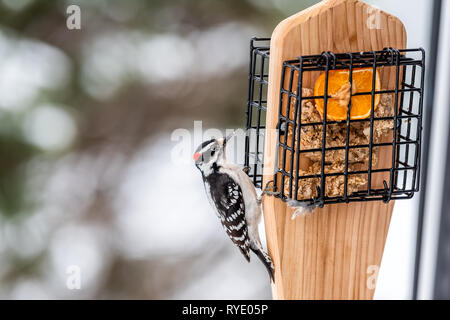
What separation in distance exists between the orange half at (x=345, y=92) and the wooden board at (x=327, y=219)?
4cm

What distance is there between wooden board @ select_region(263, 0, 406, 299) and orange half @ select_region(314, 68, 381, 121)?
4 centimetres

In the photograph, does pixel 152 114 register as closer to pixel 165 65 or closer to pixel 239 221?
pixel 165 65

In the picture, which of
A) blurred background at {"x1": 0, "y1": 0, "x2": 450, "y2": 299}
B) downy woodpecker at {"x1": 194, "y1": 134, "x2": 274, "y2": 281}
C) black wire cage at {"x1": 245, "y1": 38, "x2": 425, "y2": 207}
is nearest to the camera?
black wire cage at {"x1": 245, "y1": 38, "x2": 425, "y2": 207}

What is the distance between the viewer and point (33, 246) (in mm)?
1891

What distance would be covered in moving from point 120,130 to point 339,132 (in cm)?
75

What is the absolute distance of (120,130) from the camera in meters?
1.87

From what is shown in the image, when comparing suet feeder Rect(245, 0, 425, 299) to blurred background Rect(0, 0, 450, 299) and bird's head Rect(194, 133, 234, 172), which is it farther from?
blurred background Rect(0, 0, 450, 299)

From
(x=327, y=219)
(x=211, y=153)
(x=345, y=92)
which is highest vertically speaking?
(x=345, y=92)

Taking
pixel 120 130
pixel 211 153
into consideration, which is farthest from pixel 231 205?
pixel 120 130

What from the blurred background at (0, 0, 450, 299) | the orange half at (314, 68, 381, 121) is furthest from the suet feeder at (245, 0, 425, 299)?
the blurred background at (0, 0, 450, 299)

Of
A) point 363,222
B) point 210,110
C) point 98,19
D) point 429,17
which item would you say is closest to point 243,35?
point 210,110

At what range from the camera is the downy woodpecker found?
145cm

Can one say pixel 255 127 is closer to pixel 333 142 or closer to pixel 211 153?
pixel 211 153

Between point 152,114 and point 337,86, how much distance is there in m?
0.72
